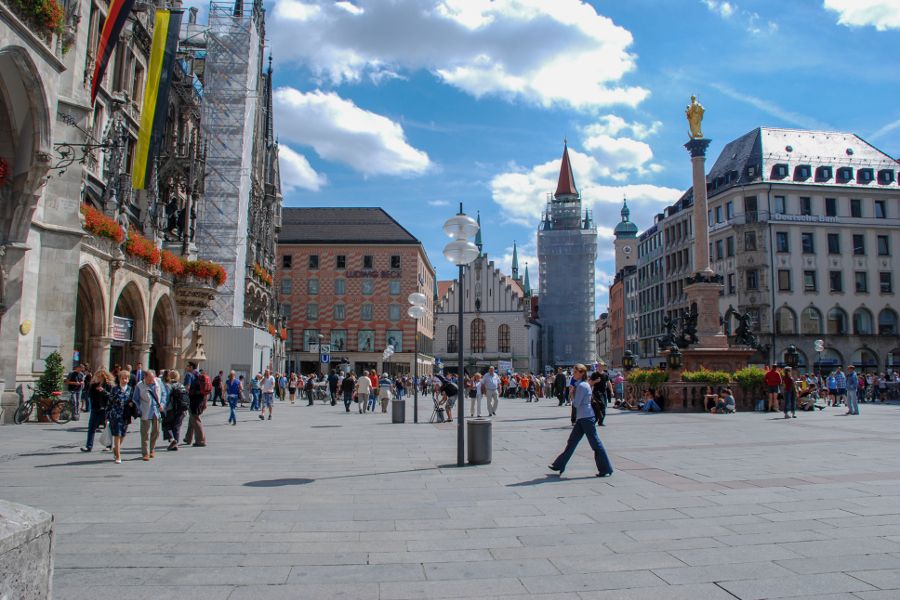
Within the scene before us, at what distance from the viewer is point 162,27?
26.4m

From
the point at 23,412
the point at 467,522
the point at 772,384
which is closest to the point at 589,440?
the point at 467,522

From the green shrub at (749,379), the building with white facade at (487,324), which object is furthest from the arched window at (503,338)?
the green shrub at (749,379)

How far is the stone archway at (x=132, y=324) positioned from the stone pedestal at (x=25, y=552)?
78.1ft

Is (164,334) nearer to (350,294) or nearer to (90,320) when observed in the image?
(90,320)

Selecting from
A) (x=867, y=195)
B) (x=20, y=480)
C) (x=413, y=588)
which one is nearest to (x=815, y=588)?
(x=413, y=588)

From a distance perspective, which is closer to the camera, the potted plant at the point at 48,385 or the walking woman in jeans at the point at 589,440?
the walking woman in jeans at the point at 589,440

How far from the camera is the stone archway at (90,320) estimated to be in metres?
22.1

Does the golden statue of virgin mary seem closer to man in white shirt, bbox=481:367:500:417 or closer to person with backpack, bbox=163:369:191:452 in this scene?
man in white shirt, bbox=481:367:500:417

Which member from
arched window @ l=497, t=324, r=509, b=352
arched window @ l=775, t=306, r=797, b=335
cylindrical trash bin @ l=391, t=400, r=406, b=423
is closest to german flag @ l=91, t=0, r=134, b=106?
cylindrical trash bin @ l=391, t=400, r=406, b=423

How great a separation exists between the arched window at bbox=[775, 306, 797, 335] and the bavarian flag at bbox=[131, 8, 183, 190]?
50.9 m

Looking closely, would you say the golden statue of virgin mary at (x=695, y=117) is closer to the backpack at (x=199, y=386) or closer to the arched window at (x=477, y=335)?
the backpack at (x=199, y=386)

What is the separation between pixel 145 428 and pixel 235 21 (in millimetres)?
33860

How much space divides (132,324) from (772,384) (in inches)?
917

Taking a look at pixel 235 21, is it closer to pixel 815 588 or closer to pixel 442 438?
pixel 442 438
